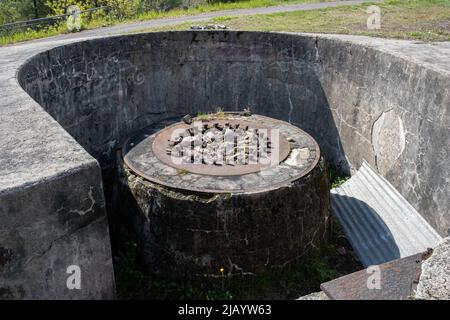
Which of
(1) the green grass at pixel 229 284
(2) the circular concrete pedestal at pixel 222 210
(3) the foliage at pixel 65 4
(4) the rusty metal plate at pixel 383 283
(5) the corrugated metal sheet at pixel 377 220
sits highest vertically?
(3) the foliage at pixel 65 4

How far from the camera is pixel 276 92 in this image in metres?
8.18

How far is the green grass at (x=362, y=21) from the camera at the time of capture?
962 cm

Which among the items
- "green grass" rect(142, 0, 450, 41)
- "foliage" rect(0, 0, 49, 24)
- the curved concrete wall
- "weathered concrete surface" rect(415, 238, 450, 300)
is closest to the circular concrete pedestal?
the curved concrete wall

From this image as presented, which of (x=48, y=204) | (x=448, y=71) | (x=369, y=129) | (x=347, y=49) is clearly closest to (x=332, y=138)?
(x=369, y=129)

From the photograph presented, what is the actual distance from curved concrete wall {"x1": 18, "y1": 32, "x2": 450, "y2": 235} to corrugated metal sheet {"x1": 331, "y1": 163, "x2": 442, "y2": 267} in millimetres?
166

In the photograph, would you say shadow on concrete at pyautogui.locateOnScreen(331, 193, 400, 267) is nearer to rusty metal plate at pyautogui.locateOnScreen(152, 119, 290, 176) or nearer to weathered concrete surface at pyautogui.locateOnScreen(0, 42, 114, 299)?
rusty metal plate at pyautogui.locateOnScreen(152, 119, 290, 176)

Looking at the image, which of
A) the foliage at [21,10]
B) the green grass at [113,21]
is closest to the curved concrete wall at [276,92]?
the green grass at [113,21]

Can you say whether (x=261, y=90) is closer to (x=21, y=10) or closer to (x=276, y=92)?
(x=276, y=92)

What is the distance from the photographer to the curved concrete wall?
213 inches

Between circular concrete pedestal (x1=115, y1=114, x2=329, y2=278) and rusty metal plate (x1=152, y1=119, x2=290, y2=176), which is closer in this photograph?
circular concrete pedestal (x1=115, y1=114, x2=329, y2=278)

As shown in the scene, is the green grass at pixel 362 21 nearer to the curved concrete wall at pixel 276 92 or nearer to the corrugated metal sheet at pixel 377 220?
the curved concrete wall at pixel 276 92

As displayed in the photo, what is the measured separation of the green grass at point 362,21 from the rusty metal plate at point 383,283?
7.12 m

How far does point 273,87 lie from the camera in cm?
818

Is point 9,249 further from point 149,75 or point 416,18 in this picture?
point 416,18
